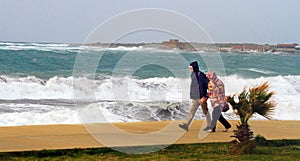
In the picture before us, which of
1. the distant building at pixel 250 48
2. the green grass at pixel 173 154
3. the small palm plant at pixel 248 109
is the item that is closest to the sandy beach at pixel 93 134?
the green grass at pixel 173 154

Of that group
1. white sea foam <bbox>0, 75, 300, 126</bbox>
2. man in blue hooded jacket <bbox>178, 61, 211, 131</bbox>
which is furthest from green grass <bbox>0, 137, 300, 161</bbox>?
white sea foam <bbox>0, 75, 300, 126</bbox>

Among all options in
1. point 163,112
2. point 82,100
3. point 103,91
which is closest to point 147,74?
point 103,91

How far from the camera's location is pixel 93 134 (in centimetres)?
1300

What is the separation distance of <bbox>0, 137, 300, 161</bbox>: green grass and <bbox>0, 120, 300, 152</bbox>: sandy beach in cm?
52

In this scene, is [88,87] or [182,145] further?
[88,87]

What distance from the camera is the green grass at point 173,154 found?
405 inches

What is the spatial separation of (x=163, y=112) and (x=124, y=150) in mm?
11235

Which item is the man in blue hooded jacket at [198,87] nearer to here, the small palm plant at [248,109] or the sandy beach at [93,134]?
the sandy beach at [93,134]

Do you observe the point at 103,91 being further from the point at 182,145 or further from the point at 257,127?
the point at 182,145

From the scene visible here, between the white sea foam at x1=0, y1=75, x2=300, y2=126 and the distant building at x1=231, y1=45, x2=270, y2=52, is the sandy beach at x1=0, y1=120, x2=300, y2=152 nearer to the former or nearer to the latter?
the white sea foam at x1=0, y1=75, x2=300, y2=126

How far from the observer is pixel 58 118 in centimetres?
1870

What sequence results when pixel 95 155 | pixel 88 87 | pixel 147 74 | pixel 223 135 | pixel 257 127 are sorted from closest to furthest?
pixel 95 155, pixel 223 135, pixel 257 127, pixel 88 87, pixel 147 74

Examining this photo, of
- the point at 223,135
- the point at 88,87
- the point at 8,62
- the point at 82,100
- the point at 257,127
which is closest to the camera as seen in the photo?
the point at 223,135

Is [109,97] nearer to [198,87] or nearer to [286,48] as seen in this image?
[198,87]
